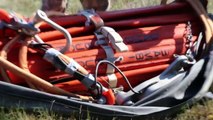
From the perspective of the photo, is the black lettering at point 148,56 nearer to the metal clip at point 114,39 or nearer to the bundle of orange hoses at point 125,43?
the bundle of orange hoses at point 125,43

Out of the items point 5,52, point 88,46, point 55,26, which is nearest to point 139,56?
point 88,46

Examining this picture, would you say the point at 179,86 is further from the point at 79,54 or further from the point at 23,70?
the point at 23,70

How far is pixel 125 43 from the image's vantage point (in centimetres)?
381

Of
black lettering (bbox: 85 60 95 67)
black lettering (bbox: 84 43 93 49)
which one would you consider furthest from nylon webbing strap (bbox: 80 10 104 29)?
black lettering (bbox: 85 60 95 67)

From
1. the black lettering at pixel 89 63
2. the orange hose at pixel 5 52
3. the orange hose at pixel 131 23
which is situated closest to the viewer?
the orange hose at pixel 5 52

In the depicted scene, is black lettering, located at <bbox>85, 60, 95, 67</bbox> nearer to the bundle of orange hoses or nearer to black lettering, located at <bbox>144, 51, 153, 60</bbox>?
the bundle of orange hoses

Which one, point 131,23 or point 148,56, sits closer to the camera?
point 148,56

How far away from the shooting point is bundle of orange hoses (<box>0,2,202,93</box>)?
3553 millimetres

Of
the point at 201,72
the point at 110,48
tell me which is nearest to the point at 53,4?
the point at 110,48

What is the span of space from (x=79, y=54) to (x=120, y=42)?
28 cm

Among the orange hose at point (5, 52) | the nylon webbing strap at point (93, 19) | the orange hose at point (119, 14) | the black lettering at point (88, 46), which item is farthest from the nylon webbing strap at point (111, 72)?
the orange hose at point (5, 52)

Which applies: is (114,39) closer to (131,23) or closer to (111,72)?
(111,72)

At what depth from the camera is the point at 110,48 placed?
12.2 ft

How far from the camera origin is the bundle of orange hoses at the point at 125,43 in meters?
A: 3.55
